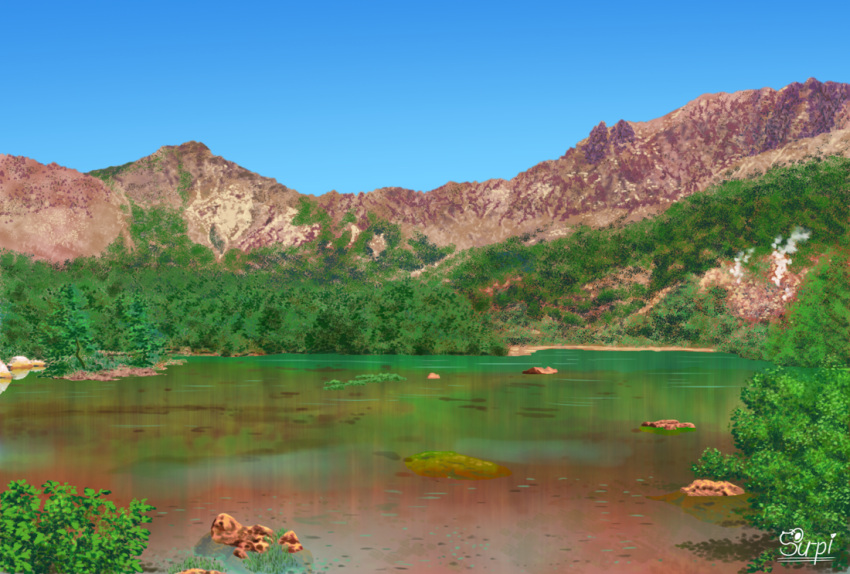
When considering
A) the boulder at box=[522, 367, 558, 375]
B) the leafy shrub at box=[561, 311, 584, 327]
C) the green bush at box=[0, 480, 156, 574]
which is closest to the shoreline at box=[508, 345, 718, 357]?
the leafy shrub at box=[561, 311, 584, 327]

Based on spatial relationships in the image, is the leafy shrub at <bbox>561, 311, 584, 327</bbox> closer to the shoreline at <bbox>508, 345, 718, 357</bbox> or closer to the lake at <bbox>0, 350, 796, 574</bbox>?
the shoreline at <bbox>508, 345, 718, 357</bbox>

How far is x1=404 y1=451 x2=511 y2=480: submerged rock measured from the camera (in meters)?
21.8

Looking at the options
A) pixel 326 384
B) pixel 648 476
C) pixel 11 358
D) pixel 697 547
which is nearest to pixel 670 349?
pixel 326 384

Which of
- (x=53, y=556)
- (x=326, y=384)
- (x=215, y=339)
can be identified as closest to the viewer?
(x=53, y=556)

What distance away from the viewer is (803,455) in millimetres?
13992

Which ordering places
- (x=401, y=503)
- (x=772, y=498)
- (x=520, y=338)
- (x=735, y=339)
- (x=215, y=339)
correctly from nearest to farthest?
(x=772, y=498)
(x=401, y=503)
(x=215, y=339)
(x=735, y=339)
(x=520, y=338)

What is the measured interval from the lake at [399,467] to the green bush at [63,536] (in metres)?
1.86

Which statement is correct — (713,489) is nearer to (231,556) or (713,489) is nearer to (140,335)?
(231,556)

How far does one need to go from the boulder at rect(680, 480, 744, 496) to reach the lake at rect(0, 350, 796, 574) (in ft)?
1.64

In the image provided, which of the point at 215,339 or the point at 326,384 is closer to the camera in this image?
the point at 326,384

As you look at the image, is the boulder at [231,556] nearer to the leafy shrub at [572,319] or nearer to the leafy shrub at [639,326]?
the leafy shrub at [639,326]

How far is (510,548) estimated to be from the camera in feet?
48.4

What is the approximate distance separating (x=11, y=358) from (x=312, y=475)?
180 feet

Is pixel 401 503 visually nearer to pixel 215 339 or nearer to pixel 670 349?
pixel 215 339
